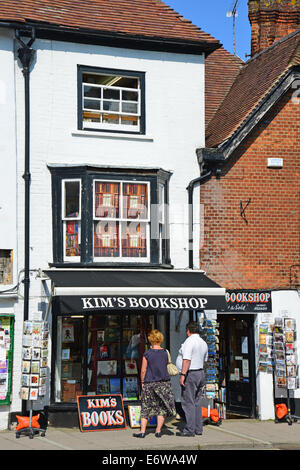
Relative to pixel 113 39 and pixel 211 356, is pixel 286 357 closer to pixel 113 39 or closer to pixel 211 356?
pixel 211 356

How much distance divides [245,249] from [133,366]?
11.7 ft

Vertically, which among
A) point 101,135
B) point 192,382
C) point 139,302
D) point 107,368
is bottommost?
point 192,382

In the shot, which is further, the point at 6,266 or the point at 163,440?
the point at 6,266

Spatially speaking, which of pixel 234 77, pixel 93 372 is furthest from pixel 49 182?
pixel 234 77

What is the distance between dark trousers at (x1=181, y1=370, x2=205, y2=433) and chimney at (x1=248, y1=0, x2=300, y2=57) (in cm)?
1087

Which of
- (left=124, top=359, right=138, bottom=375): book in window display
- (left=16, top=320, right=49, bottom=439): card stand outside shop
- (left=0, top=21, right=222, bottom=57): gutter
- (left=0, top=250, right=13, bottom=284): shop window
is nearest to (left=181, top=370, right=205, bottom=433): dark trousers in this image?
(left=124, top=359, right=138, bottom=375): book in window display

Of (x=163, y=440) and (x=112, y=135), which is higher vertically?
(x=112, y=135)

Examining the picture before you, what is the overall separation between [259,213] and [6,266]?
5.71m

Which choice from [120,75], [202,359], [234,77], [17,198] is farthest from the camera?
[234,77]

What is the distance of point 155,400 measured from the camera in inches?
515

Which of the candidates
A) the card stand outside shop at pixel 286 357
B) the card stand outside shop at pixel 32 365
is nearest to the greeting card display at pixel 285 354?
the card stand outside shop at pixel 286 357

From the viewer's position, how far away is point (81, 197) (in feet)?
49.6

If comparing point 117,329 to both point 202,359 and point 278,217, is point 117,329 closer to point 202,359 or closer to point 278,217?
point 202,359

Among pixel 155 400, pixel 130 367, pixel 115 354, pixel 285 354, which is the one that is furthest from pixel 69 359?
pixel 285 354
